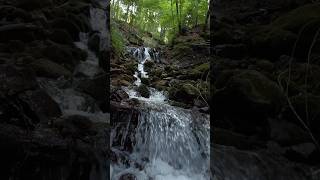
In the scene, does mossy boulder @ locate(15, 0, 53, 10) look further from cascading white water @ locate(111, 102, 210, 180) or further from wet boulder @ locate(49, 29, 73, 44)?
cascading white water @ locate(111, 102, 210, 180)

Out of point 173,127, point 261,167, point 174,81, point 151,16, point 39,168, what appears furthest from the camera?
point 151,16

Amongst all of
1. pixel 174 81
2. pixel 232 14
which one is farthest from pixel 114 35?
pixel 232 14

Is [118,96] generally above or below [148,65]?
below

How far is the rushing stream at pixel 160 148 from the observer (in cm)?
374

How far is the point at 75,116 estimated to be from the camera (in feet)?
10.9

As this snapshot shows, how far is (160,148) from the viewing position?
3986 millimetres

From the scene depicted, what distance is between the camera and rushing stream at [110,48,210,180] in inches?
147

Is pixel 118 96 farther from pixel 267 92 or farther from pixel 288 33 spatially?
pixel 288 33

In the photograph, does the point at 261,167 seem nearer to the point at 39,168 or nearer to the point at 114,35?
the point at 39,168

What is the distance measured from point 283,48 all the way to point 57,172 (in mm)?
3009

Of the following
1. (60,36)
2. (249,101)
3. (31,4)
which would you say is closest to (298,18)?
(249,101)

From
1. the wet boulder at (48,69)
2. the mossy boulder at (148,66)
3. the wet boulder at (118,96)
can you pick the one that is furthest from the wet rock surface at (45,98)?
the mossy boulder at (148,66)

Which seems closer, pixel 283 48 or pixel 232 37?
pixel 283 48

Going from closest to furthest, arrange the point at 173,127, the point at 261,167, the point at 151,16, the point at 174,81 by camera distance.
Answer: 1. the point at 261,167
2. the point at 173,127
3. the point at 174,81
4. the point at 151,16
